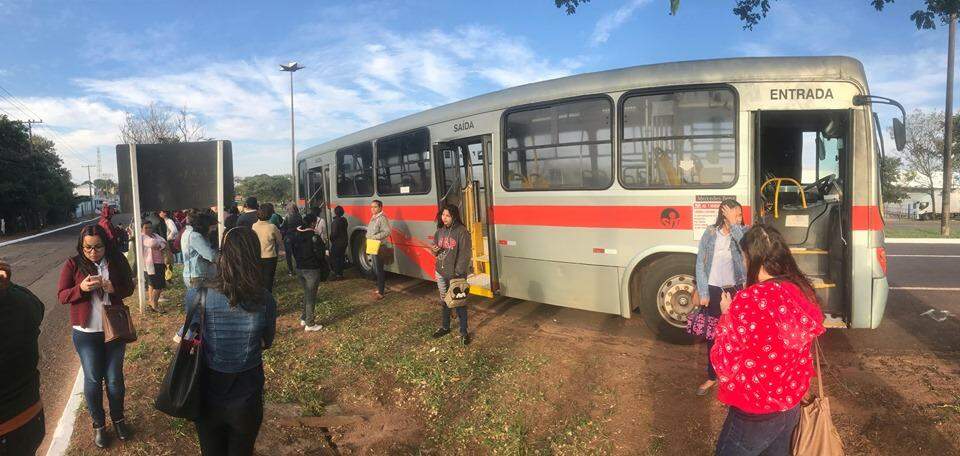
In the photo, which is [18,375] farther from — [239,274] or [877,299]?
[877,299]

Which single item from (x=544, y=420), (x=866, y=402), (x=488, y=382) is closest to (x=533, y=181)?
(x=488, y=382)

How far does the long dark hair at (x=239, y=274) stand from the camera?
2.70 m

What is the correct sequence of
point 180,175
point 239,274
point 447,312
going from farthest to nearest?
point 447,312
point 180,175
point 239,274

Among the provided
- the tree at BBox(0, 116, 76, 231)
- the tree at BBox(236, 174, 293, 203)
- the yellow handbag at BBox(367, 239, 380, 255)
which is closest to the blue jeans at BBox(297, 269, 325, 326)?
the yellow handbag at BBox(367, 239, 380, 255)

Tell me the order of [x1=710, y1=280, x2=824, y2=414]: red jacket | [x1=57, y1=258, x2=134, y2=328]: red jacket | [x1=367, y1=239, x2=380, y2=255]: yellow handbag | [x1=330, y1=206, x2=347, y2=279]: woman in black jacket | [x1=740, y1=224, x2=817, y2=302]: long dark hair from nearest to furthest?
[x1=710, y1=280, x2=824, y2=414]: red jacket, [x1=740, y1=224, x2=817, y2=302]: long dark hair, [x1=57, y1=258, x2=134, y2=328]: red jacket, [x1=367, y1=239, x2=380, y2=255]: yellow handbag, [x1=330, y1=206, x2=347, y2=279]: woman in black jacket

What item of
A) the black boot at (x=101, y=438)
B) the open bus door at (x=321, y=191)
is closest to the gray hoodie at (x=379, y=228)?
the open bus door at (x=321, y=191)

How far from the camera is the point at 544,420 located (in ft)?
13.9

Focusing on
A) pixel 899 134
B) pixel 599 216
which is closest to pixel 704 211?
pixel 599 216

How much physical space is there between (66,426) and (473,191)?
5.28 meters

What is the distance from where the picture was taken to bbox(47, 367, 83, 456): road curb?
157 inches

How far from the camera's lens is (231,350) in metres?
2.71

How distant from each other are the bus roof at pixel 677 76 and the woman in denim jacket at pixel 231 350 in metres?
4.70

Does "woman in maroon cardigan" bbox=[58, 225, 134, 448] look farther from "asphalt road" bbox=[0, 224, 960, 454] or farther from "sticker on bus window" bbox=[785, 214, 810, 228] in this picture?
"sticker on bus window" bbox=[785, 214, 810, 228]

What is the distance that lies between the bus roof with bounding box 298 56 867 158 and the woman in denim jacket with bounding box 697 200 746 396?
1.74 meters
